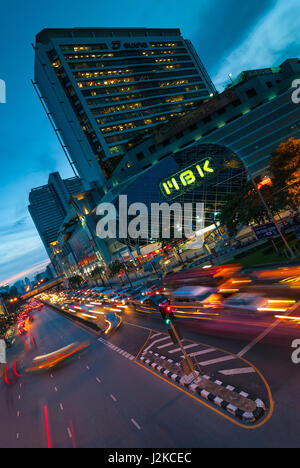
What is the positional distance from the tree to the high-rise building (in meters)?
81.8

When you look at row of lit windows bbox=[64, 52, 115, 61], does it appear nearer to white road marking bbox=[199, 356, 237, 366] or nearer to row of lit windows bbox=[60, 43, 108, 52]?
row of lit windows bbox=[60, 43, 108, 52]

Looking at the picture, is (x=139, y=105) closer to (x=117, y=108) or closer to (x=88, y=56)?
(x=117, y=108)

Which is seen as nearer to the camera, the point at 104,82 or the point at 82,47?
the point at 104,82

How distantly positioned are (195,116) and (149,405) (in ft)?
295

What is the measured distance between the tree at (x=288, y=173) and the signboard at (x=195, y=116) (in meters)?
60.1

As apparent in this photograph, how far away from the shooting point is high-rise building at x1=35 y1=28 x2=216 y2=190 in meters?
109

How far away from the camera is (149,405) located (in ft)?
43.5

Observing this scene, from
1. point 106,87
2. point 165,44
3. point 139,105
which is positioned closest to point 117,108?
point 139,105

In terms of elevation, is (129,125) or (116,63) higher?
(116,63)

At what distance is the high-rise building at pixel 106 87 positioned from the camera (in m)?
109

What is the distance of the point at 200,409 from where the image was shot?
11445mm

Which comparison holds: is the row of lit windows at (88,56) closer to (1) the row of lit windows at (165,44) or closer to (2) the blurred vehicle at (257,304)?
(1) the row of lit windows at (165,44)

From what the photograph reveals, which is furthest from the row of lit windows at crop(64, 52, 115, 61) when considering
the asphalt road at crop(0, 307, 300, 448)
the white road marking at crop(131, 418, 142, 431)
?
the white road marking at crop(131, 418, 142, 431)
